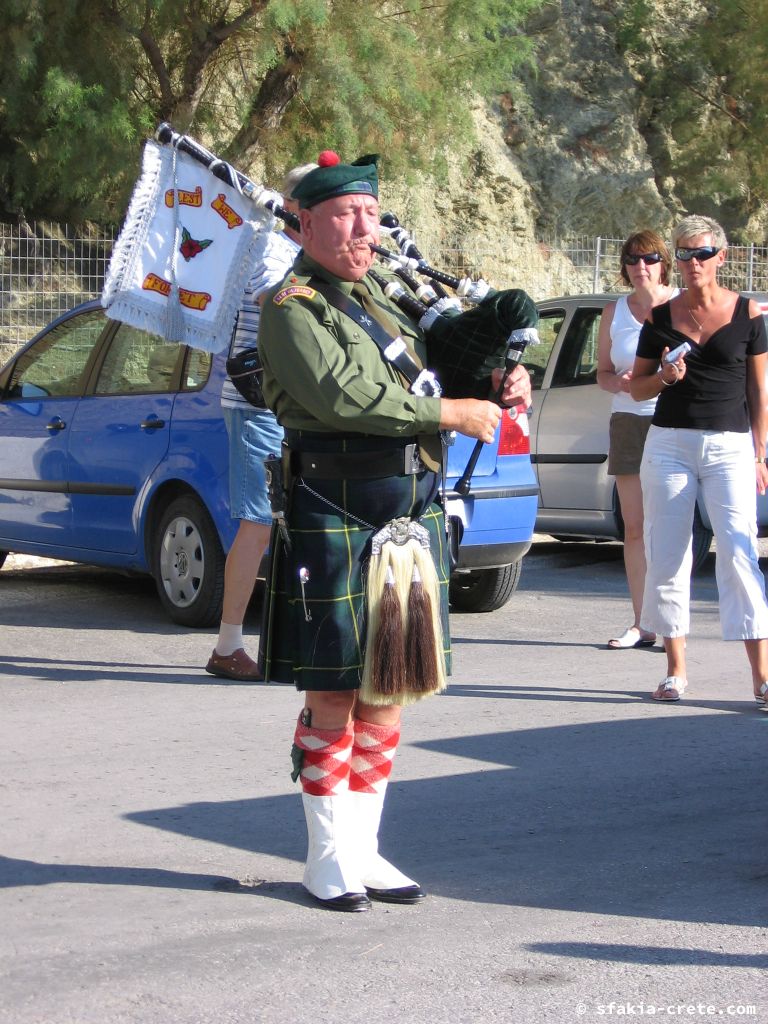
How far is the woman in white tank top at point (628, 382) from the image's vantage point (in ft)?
24.5

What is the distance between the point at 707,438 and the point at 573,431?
3828mm

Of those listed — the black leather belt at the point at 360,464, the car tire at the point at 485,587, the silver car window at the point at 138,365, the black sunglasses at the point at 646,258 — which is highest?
the black sunglasses at the point at 646,258

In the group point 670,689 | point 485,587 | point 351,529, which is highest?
point 351,529

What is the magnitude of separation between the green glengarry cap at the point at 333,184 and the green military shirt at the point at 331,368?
0.19m

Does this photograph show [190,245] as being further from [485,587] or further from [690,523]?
[485,587]

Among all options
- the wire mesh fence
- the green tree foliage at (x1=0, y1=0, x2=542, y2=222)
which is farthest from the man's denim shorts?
the wire mesh fence

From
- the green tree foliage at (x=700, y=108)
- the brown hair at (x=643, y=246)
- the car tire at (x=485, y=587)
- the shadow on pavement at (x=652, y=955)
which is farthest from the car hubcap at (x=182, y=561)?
the green tree foliage at (x=700, y=108)

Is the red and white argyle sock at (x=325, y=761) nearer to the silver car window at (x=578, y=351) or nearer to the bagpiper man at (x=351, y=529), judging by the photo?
the bagpiper man at (x=351, y=529)

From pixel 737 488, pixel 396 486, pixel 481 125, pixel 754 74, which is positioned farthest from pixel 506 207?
pixel 396 486

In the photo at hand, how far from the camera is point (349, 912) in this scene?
4.04 meters

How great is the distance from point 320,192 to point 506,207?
21.9 m

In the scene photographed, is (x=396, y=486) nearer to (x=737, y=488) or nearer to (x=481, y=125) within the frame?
(x=737, y=488)

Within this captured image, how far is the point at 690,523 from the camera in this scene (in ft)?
21.5

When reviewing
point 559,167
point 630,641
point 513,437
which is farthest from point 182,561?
point 559,167
